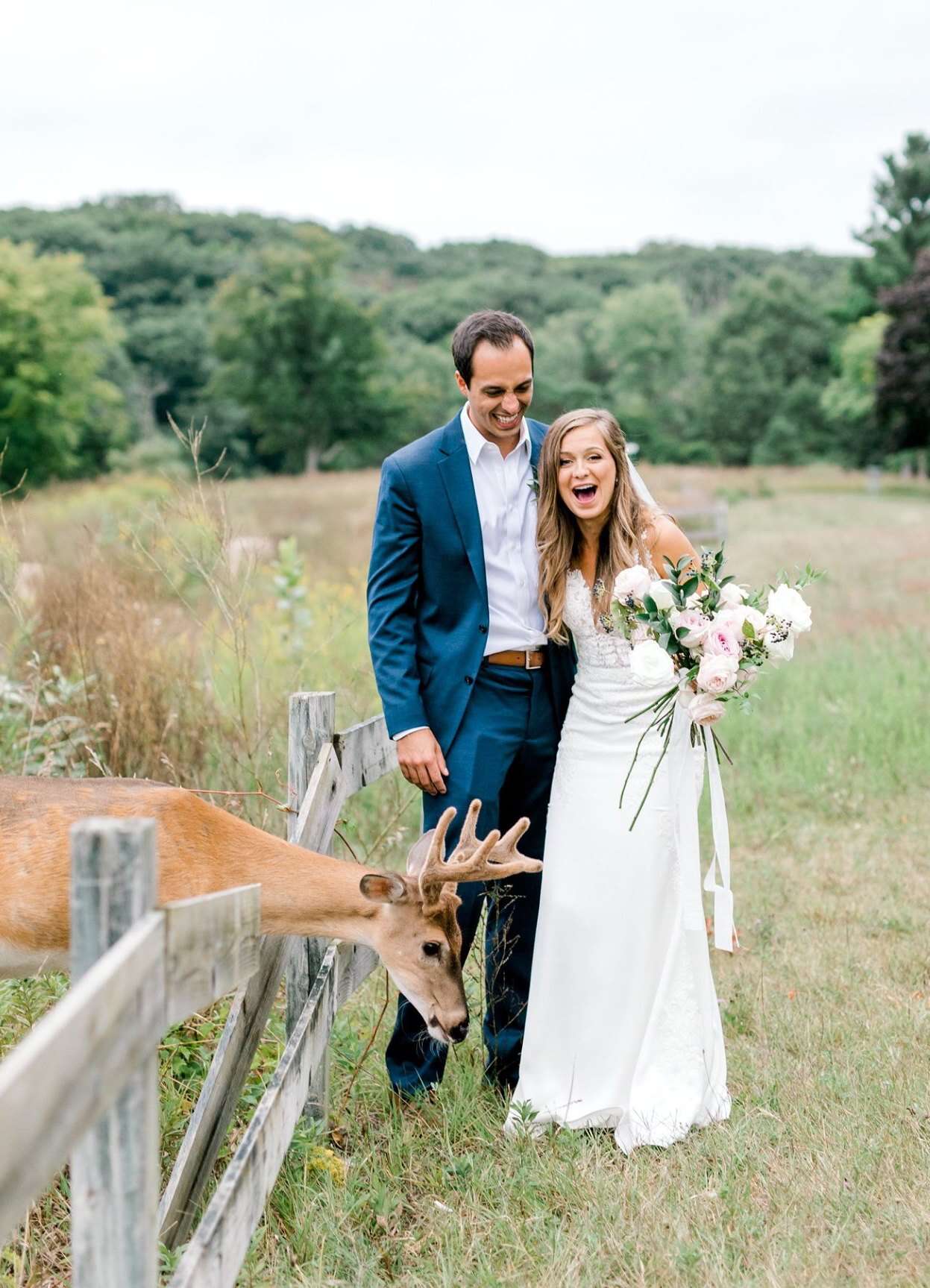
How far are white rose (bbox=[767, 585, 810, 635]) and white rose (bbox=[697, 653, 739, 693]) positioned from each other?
0.71 feet

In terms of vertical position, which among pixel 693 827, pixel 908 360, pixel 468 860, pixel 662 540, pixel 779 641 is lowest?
pixel 693 827

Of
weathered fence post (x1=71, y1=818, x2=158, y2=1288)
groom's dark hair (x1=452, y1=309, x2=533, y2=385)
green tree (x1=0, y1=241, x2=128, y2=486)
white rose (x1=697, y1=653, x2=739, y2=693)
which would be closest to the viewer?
weathered fence post (x1=71, y1=818, x2=158, y2=1288)

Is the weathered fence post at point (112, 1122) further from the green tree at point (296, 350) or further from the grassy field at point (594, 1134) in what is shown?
the green tree at point (296, 350)

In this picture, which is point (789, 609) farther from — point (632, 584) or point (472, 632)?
point (472, 632)

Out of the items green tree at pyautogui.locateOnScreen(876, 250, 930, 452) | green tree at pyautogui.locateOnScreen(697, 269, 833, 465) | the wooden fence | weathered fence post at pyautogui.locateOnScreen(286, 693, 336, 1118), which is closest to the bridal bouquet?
weathered fence post at pyautogui.locateOnScreen(286, 693, 336, 1118)

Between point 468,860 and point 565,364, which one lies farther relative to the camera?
point 565,364

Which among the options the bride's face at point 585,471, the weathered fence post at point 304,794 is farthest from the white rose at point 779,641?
the weathered fence post at point 304,794

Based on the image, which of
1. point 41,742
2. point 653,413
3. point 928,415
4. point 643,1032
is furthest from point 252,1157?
point 653,413

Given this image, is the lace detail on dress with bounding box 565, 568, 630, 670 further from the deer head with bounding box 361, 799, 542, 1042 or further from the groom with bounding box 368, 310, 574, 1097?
the deer head with bounding box 361, 799, 542, 1042

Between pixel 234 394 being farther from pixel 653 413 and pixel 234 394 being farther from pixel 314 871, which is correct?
pixel 314 871

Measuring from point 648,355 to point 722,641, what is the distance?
74142 millimetres

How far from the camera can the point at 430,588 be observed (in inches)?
157

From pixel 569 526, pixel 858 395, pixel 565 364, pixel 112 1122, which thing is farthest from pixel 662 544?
pixel 565 364

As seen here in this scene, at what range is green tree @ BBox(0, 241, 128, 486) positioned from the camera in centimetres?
4028
